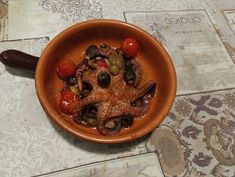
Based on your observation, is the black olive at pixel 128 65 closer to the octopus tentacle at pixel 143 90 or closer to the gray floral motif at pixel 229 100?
the octopus tentacle at pixel 143 90

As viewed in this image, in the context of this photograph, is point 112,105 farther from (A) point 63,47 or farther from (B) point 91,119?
(A) point 63,47

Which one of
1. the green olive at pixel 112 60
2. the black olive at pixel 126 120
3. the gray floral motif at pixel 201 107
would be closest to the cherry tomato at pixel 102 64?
the green olive at pixel 112 60

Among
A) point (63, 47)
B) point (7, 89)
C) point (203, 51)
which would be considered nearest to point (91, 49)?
point (63, 47)

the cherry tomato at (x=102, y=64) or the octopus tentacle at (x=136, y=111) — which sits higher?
the cherry tomato at (x=102, y=64)

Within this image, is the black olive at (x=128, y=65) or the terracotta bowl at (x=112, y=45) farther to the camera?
the black olive at (x=128, y=65)

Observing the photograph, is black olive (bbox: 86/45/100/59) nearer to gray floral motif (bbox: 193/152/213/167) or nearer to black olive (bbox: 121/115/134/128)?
black olive (bbox: 121/115/134/128)

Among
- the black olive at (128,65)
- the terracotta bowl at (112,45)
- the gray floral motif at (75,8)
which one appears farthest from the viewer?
the gray floral motif at (75,8)
